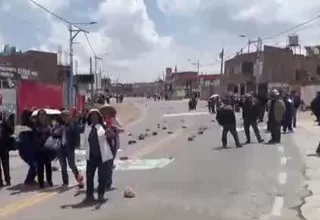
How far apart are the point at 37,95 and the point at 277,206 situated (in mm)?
29766

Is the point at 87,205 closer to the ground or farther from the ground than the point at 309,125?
farther from the ground

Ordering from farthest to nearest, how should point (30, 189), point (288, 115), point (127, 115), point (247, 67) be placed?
point (247, 67) < point (127, 115) < point (288, 115) < point (30, 189)

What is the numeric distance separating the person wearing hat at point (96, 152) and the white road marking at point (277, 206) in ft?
9.11

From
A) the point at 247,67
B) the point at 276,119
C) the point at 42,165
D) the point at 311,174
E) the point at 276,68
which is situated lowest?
the point at 311,174

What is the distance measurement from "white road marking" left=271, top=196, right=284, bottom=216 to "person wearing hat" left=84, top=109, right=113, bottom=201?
2.78 meters

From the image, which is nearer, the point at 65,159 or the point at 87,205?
the point at 87,205

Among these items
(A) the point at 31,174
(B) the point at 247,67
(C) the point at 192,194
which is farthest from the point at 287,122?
(B) the point at 247,67

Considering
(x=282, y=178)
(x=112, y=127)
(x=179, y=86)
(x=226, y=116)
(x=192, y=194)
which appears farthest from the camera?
(x=179, y=86)

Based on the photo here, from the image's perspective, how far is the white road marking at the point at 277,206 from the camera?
34.4ft

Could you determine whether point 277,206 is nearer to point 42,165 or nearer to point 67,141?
point 67,141

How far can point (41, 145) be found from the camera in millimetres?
13555

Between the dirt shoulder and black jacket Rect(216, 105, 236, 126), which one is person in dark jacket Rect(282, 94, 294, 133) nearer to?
black jacket Rect(216, 105, 236, 126)

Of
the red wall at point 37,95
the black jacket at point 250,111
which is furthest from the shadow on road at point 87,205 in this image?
the red wall at point 37,95

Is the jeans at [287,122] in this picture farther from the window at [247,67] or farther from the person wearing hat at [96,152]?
the window at [247,67]
